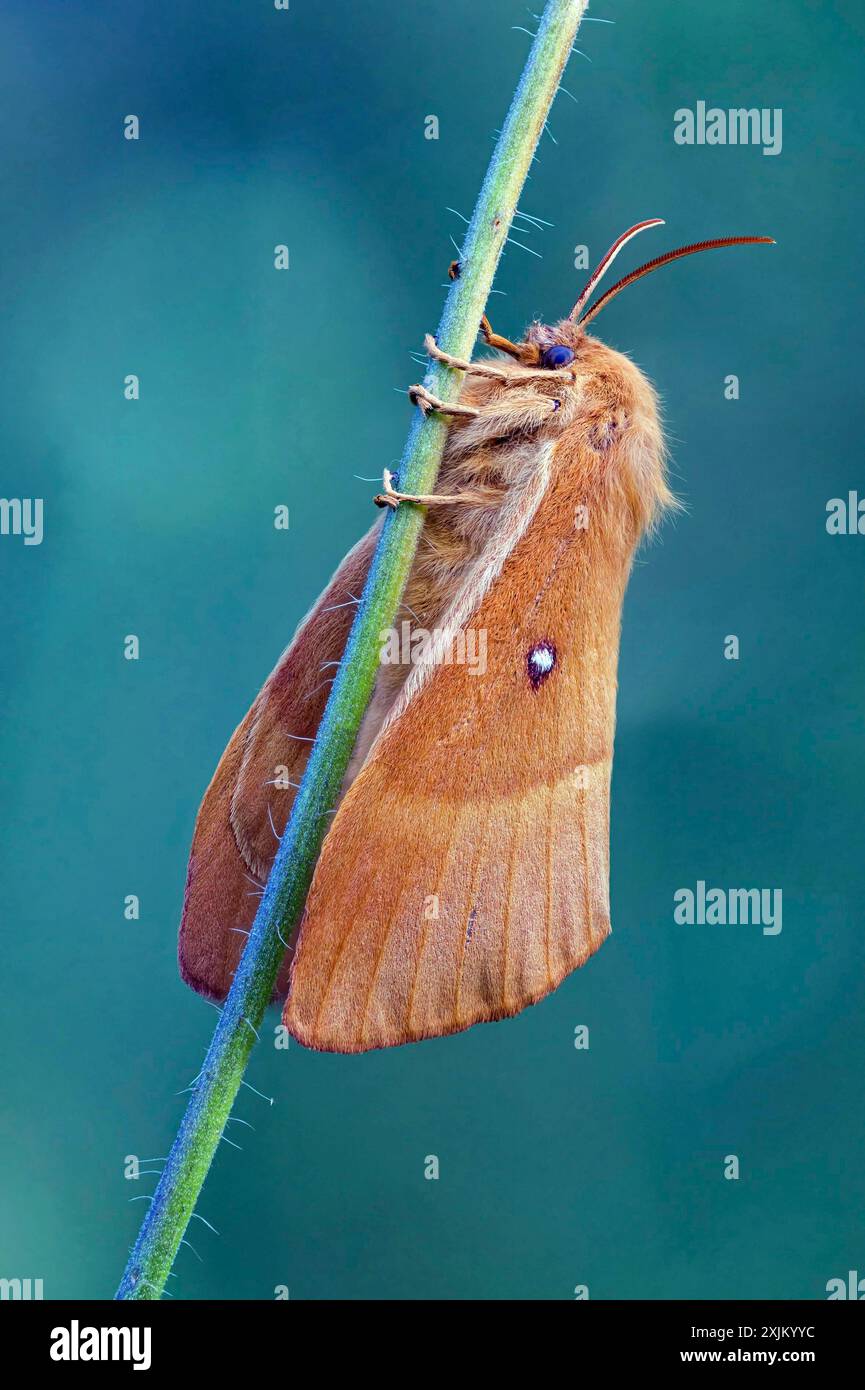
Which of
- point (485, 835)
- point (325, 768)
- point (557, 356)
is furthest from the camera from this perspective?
point (557, 356)

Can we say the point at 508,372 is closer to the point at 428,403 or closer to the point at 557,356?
the point at 557,356

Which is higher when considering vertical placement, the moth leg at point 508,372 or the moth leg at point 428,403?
the moth leg at point 508,372

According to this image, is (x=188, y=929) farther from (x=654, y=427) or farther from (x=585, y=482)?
(x=654, y=427)

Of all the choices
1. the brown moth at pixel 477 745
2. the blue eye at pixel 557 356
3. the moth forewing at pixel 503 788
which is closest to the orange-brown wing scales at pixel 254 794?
the brown moth at pixel 477 745

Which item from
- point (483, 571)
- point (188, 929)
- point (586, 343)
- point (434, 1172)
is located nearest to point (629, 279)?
point (586, 343)
